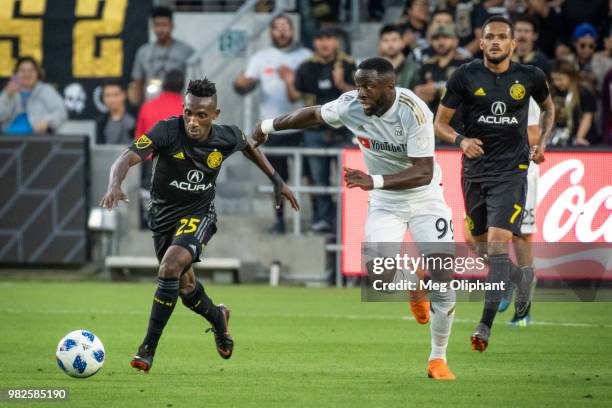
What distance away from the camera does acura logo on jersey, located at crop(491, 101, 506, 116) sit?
37.4 ft

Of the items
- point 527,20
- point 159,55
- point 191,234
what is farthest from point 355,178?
point 159,55

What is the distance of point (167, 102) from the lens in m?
18.2

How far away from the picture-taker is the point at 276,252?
18.8 m

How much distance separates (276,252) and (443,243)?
894 centimetres

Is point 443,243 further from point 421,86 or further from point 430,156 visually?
point 421,86

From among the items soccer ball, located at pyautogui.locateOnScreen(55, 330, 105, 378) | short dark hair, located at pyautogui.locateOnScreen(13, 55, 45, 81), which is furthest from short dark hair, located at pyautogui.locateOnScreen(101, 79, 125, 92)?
soccer ball, located at pyautogui.locateOnScreen(55, 330, 105, 378)

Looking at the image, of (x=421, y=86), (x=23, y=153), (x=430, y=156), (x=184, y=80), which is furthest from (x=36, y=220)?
(x=430, y=156)

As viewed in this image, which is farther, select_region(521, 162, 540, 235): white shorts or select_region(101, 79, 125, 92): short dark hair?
select_region(101, 79, 125, 92): short dark hair

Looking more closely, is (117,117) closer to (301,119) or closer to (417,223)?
(301,119)

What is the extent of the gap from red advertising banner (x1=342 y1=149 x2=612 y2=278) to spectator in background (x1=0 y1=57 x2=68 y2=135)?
16.0ft

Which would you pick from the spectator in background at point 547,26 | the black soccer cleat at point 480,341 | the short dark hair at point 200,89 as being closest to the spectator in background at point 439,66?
the spectator in background at point 547,26

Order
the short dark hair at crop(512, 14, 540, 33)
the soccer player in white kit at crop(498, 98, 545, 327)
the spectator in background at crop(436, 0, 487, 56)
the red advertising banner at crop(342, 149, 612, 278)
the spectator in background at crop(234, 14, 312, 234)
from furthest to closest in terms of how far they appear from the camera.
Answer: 1. the spectator in background at crop(436, 0, 487, 56)
2. the spectator in background at crop(234, 14, 312, 234)
3. the short dark hair at crop(512, 14, 540, 33)
4. the red advertising banner at crop(342, 149, 612, 278)
5. the soccer player in white kit at crop(498, 98, 545, 327)

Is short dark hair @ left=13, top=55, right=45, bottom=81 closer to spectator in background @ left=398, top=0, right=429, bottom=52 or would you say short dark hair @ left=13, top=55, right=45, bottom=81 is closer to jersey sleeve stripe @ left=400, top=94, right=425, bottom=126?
spectator in background @ left=398, top=0, right=429, bottom=52

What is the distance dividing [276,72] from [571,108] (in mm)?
4101
